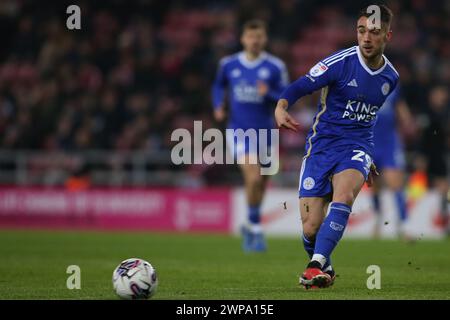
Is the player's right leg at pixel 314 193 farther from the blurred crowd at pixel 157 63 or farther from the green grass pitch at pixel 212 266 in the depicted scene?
the blurred crowd at pixel 157 63

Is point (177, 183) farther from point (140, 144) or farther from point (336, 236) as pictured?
point (336, 236)

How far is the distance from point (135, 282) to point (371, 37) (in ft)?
8.88

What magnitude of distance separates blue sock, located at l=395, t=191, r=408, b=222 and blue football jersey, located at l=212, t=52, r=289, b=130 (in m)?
3.06

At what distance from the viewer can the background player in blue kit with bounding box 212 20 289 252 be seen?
12.9 metres

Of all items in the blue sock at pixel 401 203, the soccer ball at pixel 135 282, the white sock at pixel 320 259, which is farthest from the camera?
the blue sock at pixel 401 203

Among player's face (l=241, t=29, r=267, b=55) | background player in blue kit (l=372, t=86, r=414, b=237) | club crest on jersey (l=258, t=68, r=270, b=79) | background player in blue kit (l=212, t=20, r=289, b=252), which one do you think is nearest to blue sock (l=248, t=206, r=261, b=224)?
background player in blue kit (l=212, t=20, r=289, b=252)

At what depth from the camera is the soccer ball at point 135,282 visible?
6.83m

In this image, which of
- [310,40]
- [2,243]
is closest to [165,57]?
[310,40]

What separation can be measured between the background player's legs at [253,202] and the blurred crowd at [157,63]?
5.98 metres

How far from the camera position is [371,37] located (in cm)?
769

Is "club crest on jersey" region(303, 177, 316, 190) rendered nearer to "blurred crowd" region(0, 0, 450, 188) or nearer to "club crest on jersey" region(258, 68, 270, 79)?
"club crest on jersey" region(258, 68, 270, 79)

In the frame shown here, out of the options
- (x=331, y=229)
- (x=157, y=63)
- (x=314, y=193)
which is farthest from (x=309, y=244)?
(x=157, y=63)

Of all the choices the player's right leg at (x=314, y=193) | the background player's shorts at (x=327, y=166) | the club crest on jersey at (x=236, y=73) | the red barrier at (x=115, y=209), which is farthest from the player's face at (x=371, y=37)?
the red barrier at (x=115, y=209)

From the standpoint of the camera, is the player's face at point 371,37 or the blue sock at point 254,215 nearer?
the player's face at point 371,37
